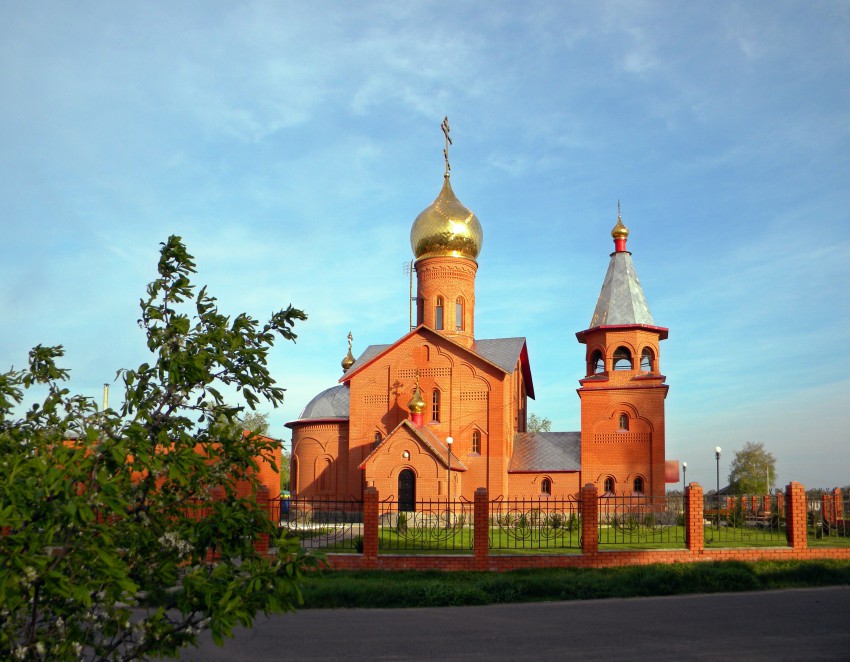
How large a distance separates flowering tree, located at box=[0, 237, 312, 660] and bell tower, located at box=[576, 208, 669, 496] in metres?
21.8

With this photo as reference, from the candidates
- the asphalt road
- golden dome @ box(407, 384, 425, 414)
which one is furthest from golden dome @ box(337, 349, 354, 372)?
the asphalt road

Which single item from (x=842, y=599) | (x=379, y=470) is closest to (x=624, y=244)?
(x=379, y=470)

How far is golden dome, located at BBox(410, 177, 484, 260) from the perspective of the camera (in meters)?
28.0

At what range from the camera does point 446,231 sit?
2797cm

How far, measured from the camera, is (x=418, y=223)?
94.0 feet

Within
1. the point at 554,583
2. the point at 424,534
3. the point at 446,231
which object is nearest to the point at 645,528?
the point at 424,534

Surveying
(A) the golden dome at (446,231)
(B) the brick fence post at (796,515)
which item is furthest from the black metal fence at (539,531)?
(A) the golden dome at (446,231)

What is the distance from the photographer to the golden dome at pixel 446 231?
91.9 ft

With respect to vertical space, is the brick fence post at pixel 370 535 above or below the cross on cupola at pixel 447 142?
below

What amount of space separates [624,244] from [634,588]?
18367 mm

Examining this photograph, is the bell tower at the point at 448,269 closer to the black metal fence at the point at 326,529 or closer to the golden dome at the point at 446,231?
the golden dome at the point at 446,231

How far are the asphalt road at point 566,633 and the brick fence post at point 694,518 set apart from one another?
104 inches

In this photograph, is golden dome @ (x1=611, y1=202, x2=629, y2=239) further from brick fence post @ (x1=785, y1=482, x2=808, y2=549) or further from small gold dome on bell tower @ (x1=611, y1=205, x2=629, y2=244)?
brick fence post @ (x1=785, y1=482, x2=808, y2=549)

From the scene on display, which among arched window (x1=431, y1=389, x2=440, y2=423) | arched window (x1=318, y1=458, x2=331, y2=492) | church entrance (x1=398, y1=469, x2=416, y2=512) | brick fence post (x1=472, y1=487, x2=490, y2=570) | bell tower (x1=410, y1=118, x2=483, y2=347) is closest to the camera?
brick fence post (x1=472, y1=487, x2=490, y2=570)
